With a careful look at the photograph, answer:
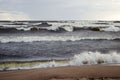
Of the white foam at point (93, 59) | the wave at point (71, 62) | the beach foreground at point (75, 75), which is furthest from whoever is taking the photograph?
the white foam at point (93, 59)

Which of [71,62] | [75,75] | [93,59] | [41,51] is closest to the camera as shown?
[75,75]

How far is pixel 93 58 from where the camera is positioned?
9.91 metres

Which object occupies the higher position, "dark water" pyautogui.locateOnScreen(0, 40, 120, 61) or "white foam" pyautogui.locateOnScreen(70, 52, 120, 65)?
"white foam" pyautogui.locateOnScreen(70, 52, 120, 65)

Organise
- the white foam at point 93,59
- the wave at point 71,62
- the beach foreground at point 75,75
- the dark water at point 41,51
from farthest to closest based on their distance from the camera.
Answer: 1. the dark water at point 41,51
2. the white foam at point 93,59
3. the wave at point 71,62
4. the beach foreground at point 75,75

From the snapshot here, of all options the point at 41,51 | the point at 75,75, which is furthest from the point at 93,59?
the point at 75,75

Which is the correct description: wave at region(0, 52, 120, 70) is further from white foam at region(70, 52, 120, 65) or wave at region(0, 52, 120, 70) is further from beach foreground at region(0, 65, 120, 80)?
beach foreground at region(0, 65, 120, 80)

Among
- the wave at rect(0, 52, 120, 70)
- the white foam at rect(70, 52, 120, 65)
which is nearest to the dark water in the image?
the wave at rect(0, 52, 120, 70)

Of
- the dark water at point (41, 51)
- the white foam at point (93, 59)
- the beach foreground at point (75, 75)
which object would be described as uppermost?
the beach foreground at point (75, 75)

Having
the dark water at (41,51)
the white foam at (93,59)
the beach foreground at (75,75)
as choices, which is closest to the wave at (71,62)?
the white foam at (93,59)

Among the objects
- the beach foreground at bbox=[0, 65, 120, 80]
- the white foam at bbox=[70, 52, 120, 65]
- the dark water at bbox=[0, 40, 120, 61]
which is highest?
the beach foreground at bbox=[0, 65, 120, 80]

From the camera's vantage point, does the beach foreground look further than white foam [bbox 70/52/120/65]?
No

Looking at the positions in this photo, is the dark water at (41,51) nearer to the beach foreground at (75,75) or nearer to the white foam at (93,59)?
the white foam at (93,59)

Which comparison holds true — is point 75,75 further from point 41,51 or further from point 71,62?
point 41,51

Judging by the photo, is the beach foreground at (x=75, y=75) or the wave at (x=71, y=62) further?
the wave at (x=71, y=62)
